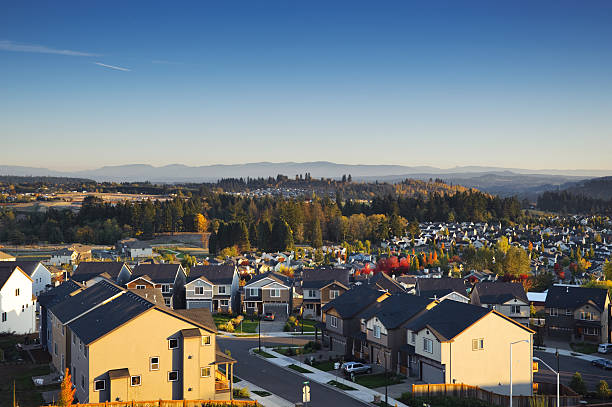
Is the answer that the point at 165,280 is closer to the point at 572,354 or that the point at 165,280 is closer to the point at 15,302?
the point at 15,302

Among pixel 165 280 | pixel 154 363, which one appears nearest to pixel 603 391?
pixel 154 363

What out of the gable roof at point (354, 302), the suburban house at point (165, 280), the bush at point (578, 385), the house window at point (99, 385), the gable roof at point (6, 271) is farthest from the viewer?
the suburban house at point (165, 280)

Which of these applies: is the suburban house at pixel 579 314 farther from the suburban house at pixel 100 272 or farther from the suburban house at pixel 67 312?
the suburban house at pixel 100 272

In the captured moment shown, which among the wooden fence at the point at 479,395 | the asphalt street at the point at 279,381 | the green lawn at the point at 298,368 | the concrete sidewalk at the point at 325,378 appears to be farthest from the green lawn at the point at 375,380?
the green lawn at the point at 298,368

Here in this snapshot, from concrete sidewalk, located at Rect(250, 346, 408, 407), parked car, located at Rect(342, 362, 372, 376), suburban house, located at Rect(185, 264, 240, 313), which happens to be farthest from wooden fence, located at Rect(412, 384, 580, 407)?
suburban house, located at Rect(185, 264, 240, 313)

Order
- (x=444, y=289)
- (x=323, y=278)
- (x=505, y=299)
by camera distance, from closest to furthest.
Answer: (x=505, y=299) < (x=444, y=289) < (x=323, y=278)

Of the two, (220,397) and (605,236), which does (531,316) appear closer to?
(220,397)
